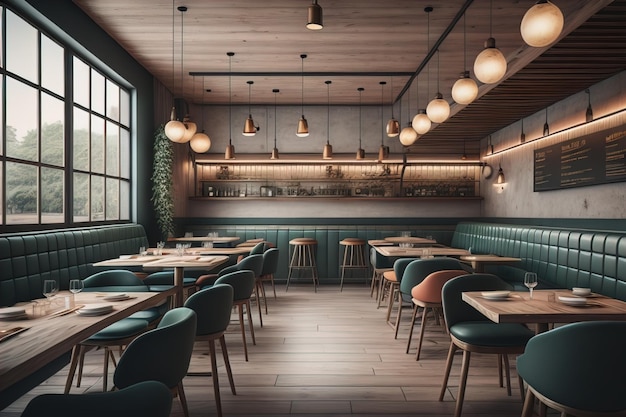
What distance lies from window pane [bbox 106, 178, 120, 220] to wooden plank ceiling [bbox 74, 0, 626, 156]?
1.89 m

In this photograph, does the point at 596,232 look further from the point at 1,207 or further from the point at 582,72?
the point at 1,207

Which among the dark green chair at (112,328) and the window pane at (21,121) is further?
the window pane at (21,121)

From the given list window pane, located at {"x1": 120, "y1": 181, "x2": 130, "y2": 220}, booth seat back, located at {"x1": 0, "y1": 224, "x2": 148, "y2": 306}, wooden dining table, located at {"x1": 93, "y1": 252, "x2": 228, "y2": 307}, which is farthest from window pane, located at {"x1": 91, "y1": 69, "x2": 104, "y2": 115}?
wooden dining table, located at {"x1": 93, "y1": 252, "x2": 228, "y2": 307}

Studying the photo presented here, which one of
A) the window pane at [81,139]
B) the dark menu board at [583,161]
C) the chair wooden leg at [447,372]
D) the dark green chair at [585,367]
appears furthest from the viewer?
the window pane at [81,139]

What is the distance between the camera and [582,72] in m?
4.74

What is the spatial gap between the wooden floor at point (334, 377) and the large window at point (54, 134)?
67.5 inches

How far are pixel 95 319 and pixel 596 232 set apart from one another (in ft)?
14.7

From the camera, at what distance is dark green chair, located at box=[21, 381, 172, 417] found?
1.39 meters

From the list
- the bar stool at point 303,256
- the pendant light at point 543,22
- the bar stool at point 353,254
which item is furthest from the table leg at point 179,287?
the bar stool at point 353,254

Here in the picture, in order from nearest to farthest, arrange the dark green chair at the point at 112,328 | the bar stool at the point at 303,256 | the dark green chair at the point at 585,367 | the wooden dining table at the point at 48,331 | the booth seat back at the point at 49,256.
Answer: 1. the wooden dining table at the point at 48,331
2. the dark green chair at the point at 585,367
3. the dark green chair at the point at 112,328
4. the booth seat back at the point at 49,256
5. the bar stool at the point at 303,256

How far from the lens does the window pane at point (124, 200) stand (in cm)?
677

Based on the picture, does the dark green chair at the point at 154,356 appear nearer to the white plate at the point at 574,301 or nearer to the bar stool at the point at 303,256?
the white plate at the point at 574,301

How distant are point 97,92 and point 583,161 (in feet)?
Result: 20.5

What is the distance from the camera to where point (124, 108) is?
22.2ft
